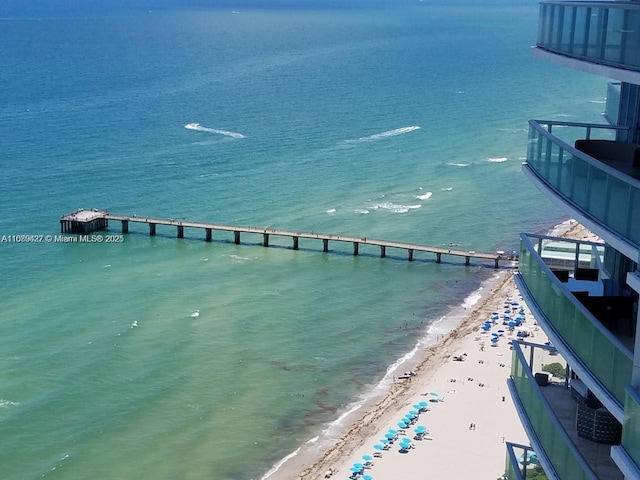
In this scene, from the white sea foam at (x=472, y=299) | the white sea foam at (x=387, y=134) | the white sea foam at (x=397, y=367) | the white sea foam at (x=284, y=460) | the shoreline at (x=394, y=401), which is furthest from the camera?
the white sea foam at (x=387, y=134)

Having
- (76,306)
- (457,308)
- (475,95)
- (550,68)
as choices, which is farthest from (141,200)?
(550,68)

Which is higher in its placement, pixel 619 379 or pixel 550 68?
pixel 619 379

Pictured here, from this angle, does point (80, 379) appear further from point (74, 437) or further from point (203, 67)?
point (203, 67)

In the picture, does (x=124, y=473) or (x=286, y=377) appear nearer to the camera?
(x=124, y=473)

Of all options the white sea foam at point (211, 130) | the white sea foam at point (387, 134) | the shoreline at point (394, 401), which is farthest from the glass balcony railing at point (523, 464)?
the white sea foam at point (211, 130)

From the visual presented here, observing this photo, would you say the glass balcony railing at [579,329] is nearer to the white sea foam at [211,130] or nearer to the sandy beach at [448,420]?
the sandy beach at [448,420]

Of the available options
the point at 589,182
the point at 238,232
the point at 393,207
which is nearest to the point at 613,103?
the point at 589,182

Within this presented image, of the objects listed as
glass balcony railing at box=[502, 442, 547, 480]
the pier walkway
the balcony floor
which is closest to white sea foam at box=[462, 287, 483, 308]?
the pier walkway
